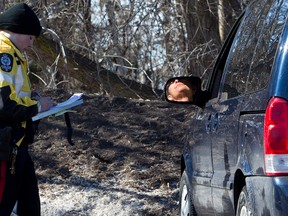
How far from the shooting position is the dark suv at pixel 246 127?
402cm

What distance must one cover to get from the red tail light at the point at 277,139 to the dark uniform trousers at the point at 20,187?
7.41 ft

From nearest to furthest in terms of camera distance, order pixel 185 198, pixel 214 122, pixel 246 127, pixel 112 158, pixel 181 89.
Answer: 1. pixel 246 127
2. pixel 214 122
3. pixel 181 89
4. pixel 185 198
5. pixel 112 158

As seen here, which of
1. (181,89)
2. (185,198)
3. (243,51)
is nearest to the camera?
(243,51)

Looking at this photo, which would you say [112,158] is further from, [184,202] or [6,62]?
[6,62]

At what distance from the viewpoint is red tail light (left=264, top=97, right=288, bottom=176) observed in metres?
4.00

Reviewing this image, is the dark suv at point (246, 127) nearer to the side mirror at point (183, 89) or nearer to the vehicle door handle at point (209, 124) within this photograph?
the vehicle door handle at point (209, 124)

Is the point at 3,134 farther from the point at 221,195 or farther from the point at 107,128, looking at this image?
the point at 107,128

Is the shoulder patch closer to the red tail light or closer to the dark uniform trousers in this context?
the dark uniform trousers

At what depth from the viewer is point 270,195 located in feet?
13.1

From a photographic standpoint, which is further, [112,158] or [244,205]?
[112,158]

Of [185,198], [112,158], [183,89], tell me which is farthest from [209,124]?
[112,158]

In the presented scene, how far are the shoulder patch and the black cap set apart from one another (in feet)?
0.83

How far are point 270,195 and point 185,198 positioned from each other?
2767mm

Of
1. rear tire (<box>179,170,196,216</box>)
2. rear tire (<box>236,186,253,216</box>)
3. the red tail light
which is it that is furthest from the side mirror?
the red tail light
